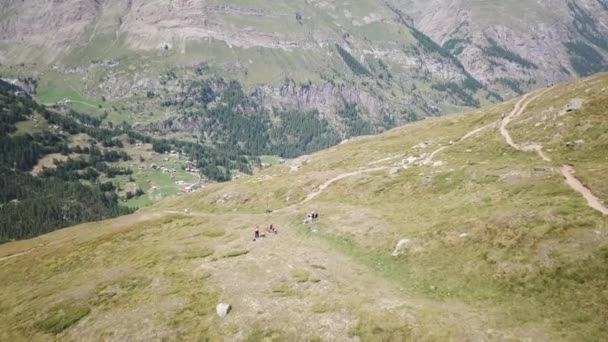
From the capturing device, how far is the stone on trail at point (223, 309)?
48781 millimetres

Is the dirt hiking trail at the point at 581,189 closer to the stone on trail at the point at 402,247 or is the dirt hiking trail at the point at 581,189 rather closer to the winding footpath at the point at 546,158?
the winding footpath at the point at 546,158

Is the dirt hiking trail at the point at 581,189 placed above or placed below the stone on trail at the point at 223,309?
above

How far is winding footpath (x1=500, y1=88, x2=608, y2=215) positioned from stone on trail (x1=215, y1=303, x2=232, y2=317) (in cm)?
4386

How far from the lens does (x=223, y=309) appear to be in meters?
49.0

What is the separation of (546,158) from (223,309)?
65.9 metres

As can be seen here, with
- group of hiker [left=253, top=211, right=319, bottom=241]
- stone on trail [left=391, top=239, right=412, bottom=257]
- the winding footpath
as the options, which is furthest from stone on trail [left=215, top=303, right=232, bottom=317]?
the winding footpath

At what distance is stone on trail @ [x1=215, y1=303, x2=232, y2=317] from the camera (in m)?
48.8

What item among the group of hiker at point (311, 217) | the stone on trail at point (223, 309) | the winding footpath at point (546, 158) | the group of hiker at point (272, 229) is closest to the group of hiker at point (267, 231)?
the group of hiker at point (272, 229)

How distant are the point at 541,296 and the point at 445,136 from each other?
90.3 metres

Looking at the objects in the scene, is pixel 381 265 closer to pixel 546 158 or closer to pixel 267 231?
pixel 267 231

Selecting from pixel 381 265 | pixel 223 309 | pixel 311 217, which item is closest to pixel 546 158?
pixel 311 217

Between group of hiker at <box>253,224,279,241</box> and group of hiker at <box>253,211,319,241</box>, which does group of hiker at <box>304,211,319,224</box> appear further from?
group of hiker at <box>253,224,279,241</box>

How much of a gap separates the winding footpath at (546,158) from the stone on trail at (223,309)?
43.9 metres

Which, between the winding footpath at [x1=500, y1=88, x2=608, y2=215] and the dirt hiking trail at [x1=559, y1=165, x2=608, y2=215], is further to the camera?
the winding footpath at [x1=500, y1=88, x2=608, y2=215]
